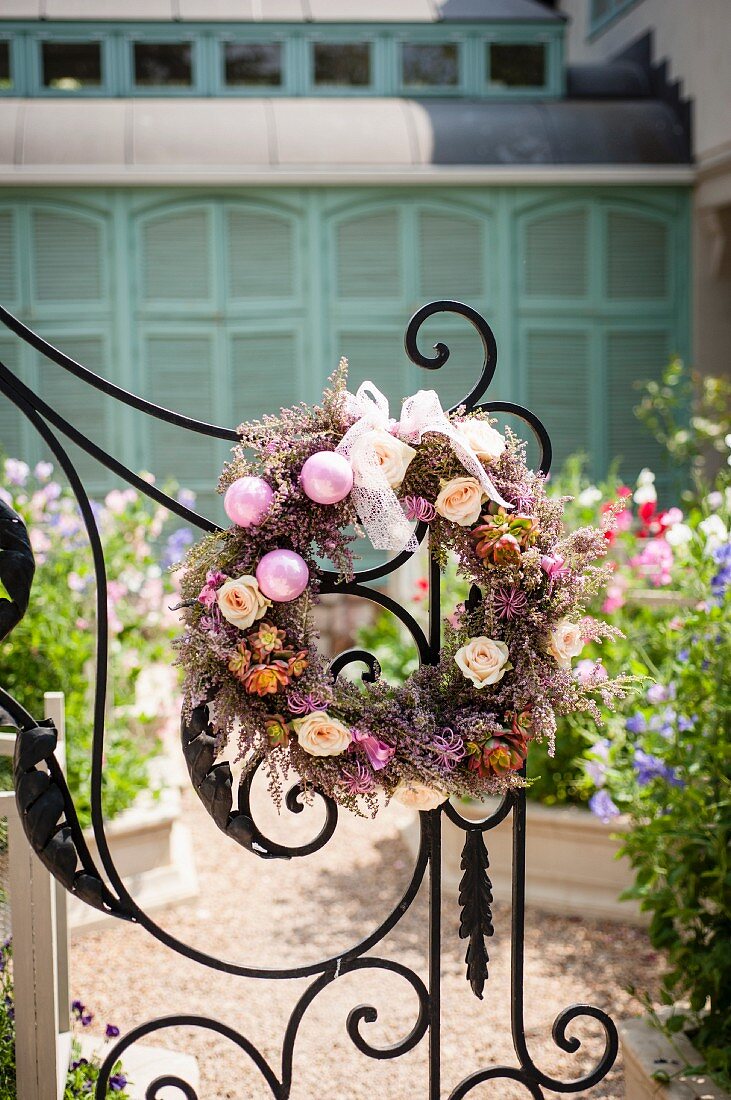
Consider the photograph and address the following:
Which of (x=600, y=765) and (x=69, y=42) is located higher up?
(x=69, y=42)

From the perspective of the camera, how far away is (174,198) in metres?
6.38

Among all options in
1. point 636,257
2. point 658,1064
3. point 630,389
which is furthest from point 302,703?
point 636,257

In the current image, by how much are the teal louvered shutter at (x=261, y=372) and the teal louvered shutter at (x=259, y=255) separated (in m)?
0.27

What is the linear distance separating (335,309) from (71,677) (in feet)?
12.3

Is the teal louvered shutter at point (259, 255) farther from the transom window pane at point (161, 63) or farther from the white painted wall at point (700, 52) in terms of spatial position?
the white painted wall at point (700, 52)

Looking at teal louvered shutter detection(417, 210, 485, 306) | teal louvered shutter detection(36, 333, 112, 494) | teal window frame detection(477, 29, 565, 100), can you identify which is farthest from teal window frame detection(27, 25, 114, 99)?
teal window frame detection(477, 29, 565, 100)

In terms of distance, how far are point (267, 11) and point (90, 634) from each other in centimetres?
488

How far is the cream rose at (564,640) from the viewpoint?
1.36 meters

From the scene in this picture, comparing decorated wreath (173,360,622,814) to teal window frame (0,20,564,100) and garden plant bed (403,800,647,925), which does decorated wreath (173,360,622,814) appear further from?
teal window frame (0,20,564,100)

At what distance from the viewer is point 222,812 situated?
1.30 metres

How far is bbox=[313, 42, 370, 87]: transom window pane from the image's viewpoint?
6762 mm

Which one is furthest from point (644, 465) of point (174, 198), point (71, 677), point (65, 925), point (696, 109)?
point (65, 925)

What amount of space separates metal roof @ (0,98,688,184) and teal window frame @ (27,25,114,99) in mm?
78

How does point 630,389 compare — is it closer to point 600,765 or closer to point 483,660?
point 600,765
